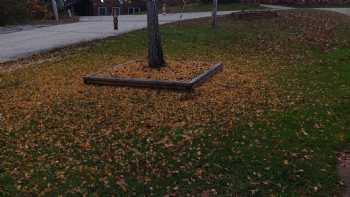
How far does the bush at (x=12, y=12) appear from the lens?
21.8 meters

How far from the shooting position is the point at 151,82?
8.72 m

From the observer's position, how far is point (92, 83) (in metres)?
9.25

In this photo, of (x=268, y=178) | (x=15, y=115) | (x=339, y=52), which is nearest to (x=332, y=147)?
(x=268, y=178)

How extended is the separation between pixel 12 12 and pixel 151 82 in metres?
15.5

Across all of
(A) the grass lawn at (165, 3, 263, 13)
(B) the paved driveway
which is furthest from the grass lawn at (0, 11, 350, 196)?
(A) the grass lawn at (165, 3, 263, 13)

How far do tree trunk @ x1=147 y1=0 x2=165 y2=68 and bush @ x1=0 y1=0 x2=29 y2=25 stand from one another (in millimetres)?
14015

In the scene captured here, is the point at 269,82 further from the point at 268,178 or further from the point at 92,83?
the point at 268,178

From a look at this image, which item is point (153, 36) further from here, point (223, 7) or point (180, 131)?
point (223, 7)

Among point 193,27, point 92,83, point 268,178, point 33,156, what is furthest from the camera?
point 193,27

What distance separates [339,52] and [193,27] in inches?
244

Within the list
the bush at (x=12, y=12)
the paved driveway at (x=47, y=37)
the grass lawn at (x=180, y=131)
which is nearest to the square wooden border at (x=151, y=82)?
the grass lawn at (x=180, y=131)

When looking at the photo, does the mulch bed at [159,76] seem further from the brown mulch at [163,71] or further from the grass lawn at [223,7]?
the grass lawn at [223,7]

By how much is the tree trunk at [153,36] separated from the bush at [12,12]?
46.0 feet

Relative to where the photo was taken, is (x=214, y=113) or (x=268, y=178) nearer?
(x=268, y=178)
